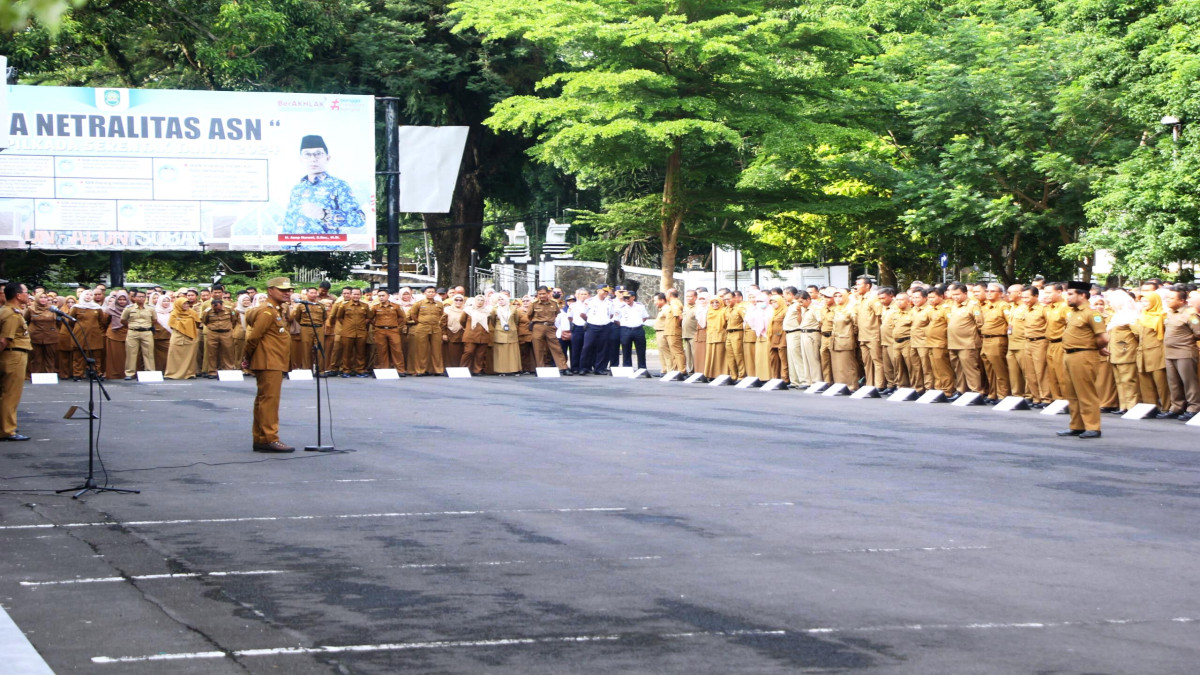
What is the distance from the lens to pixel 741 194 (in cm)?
3281

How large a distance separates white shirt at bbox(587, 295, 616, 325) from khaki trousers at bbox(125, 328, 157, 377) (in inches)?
323

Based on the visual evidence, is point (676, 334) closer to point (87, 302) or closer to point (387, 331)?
point (387, 331)

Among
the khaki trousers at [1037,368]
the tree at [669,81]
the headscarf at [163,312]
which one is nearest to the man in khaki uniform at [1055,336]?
the khaki trousers at [1037,368]

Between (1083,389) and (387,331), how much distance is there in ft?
49.0

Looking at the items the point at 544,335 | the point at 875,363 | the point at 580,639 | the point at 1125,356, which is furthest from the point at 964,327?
the point at 580,639

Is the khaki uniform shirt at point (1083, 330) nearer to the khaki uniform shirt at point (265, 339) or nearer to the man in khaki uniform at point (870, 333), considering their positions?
the man in khaki uniform at point (870, 333)

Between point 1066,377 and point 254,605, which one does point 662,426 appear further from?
point 254,605

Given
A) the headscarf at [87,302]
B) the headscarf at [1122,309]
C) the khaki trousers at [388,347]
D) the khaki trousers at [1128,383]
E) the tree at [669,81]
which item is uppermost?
the tree at [669,81]

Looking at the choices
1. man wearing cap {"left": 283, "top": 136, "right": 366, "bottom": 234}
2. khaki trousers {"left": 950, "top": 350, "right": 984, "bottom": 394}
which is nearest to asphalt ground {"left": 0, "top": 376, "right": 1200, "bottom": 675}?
khaki trousers {"left": 950, "top": 350, "right": 984, "bottom": 394}

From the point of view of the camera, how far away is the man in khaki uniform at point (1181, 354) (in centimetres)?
1644

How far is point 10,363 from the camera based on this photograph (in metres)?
14.3

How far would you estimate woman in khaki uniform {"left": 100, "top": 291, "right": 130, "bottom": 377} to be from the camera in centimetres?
2528

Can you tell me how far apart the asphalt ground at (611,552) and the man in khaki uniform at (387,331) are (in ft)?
36.3

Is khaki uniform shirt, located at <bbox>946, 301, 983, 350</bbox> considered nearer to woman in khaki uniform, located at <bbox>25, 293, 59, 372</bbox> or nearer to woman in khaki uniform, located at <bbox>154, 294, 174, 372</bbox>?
woman in khaki uniform, located at <bbox>154, 294, 174, 372</bbox>
